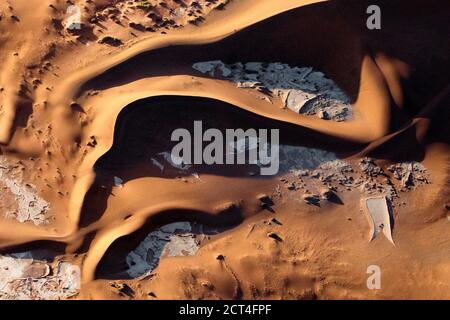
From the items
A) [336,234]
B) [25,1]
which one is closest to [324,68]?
[336,234]

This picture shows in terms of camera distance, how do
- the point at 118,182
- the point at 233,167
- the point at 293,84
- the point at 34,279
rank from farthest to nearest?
the point at 293,84
the point at 233,167
the point at 118,182
the point at 34,279

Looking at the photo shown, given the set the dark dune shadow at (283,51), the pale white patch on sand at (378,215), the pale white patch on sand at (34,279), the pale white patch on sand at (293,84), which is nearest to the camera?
the pale white patch on sand at (34,279)

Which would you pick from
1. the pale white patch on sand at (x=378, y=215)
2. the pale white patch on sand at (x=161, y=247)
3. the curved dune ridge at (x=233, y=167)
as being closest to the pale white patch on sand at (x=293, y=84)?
the curved dune ridge at (x=233, y=167)

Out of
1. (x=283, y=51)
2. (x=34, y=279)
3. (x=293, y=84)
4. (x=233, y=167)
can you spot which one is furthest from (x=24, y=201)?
(x=283, y=51)

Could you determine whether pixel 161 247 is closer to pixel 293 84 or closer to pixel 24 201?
pixel 24 201

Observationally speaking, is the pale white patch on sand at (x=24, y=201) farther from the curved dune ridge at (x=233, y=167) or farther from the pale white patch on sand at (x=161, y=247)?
the pale white patch on sand at (x=161, y=247)

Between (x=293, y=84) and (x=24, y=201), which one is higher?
(x=293, y=84)

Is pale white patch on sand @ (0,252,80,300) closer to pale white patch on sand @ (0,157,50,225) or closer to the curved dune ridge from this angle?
the curved dune ridge
